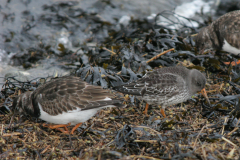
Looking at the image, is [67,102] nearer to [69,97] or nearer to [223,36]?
[69,97]

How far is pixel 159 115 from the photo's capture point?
168 inches

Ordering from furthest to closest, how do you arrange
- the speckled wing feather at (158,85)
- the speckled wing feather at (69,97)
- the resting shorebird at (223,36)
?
the resting shorebird at (223,36) < the speckled wing feather at (158,85) < the speckled wing feather at (69,97)

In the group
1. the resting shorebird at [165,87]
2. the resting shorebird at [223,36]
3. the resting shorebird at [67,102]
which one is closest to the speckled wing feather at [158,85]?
the resting shorebird at [165,87]

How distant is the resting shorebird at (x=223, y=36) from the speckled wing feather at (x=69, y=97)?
10.5 ft

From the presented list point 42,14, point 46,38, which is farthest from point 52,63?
point 42,14

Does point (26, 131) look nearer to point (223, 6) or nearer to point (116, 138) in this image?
point (116, 138)

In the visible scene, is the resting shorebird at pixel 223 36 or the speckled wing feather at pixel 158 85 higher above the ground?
the resting shorebird at pixel 223 36

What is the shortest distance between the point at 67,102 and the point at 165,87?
1.46 m

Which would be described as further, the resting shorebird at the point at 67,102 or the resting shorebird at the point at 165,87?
the resting shorebird at the point at 165,87

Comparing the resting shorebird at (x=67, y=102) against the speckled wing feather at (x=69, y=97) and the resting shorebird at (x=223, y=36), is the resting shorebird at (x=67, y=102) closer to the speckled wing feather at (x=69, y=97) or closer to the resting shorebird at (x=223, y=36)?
the speckled wing feather at (x=69, y=97)

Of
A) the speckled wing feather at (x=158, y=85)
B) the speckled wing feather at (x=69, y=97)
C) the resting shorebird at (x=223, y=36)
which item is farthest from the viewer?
the resting shorebird at (x=223, y=36)

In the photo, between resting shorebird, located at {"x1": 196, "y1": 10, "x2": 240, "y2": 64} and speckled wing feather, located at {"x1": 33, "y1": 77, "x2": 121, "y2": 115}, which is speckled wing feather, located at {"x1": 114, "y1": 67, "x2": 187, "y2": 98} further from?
resting shorebird, located at {"x1": 196, "y1": 10, "x2": 240, "y2": 64}

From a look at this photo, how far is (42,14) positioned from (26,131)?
481 cm

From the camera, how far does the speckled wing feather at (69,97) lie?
11.5ft
